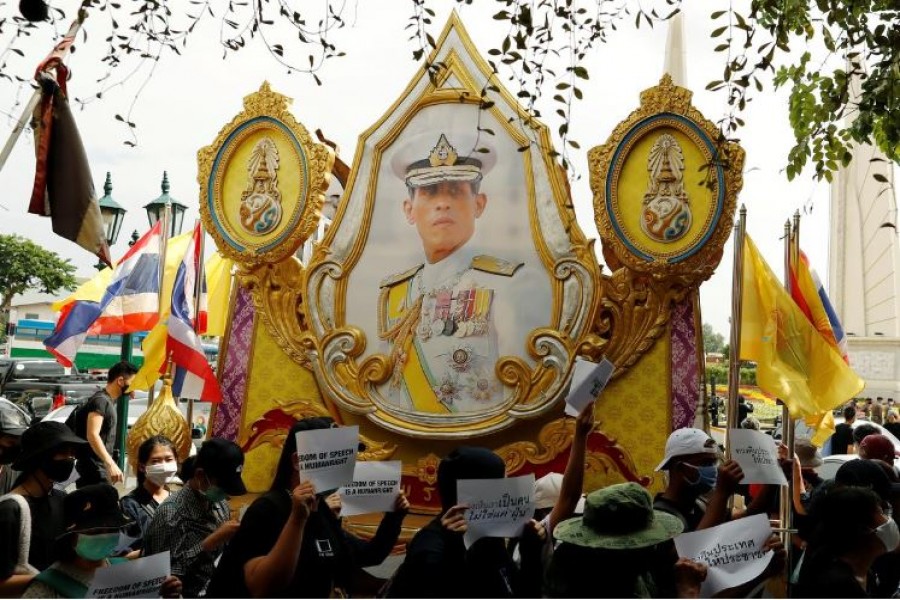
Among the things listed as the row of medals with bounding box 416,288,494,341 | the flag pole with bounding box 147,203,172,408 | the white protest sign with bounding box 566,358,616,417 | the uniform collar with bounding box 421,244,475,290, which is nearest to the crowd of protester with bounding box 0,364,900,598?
the white protest sign with bounding box 566,358,616,417

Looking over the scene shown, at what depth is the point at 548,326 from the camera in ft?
31.7

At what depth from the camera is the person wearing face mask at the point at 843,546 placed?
3188 mm

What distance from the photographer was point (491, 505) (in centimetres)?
345

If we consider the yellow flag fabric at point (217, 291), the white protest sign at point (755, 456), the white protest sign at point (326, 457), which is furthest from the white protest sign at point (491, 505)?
the yellow flag fabric at point (217, 291)

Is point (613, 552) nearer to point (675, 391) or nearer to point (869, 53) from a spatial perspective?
point (869, 53)

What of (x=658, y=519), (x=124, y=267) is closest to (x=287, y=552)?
(x=658, y=519)

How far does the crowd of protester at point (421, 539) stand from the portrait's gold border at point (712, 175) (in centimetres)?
468

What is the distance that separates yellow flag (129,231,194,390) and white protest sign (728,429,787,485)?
6.74 metres

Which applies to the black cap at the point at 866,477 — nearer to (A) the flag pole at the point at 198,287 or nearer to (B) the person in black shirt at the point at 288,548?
(B) the person in black shirt at the point at 288,548

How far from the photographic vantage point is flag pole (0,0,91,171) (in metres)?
4.98

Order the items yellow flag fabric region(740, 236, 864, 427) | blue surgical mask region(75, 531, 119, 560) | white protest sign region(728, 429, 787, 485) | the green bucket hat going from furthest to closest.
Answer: yellow flag fabric region(740, 236, 864, 427)
white protest sign region(728, 429, 787, 485)
blue surgical mask region(75, 531, 119, 560)
the green bucket hat

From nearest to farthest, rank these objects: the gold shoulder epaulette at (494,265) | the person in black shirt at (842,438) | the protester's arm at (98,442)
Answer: the protester's arm at (98,442) → the gold shoulder epaulette at (494,265) → the person in black shirt at (842,438)

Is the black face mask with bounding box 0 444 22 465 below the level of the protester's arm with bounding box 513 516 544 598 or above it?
above

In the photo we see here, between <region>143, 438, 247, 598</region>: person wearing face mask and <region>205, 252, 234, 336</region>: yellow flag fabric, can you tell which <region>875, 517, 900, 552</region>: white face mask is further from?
<region>205, 252, 234, 336</region>: yellow flag fabric
